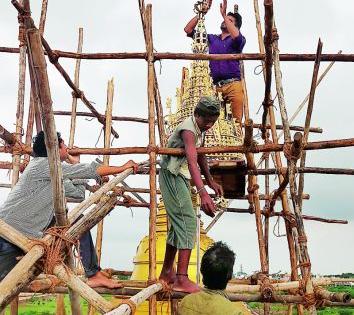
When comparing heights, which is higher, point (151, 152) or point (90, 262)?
point (151, 152)

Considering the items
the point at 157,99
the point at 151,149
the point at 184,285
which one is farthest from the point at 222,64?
the point at 184,285

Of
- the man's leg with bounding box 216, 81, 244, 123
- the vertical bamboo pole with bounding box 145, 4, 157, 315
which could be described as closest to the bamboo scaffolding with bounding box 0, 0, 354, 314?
the vertical bamboo pole with bounding box 145, 4, 157, 315

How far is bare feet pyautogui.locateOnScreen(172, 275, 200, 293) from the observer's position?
385 centimetres

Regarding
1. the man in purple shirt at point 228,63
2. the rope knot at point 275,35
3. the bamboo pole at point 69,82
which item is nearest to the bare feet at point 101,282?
the bamboo pole at point 69,82

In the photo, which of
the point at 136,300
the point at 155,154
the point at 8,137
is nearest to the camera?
the point at 136,300

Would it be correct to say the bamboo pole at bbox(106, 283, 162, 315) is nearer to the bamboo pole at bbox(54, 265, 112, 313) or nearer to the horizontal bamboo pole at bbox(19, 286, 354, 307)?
the bamboo pole at bbox(54, 265, 112, 313)

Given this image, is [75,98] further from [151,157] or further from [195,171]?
[195,171]

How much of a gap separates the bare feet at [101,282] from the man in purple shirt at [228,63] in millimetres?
3854

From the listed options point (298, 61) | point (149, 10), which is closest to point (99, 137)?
point (149, 10)

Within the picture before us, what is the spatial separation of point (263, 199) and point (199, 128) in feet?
13.6

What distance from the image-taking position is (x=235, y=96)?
7.31 meters

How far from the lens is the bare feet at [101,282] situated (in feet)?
13.3

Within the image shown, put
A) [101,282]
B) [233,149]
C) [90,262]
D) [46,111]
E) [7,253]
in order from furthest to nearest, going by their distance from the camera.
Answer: [233,149]
[90,262]
[101,282]
[7,253]
[46,111]

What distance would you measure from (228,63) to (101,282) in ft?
15.0
